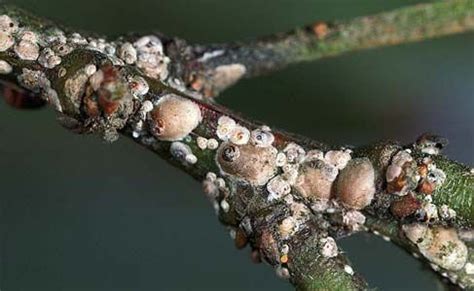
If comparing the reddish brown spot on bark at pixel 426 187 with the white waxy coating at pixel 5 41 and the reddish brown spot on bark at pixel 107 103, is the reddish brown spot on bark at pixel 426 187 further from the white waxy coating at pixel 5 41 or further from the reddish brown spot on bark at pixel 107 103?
the white waxy coating at pixel 5 41

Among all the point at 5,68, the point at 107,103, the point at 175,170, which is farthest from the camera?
the point at 175,170

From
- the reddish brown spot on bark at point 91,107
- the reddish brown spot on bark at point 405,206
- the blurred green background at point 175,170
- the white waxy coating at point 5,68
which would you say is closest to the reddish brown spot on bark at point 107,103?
the reddish brown spot on bark at point 91,107

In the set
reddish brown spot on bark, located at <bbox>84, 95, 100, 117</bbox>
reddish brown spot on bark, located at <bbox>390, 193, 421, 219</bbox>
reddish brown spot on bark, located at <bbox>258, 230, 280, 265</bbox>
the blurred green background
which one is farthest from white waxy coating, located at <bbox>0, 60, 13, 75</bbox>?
the blurred green background

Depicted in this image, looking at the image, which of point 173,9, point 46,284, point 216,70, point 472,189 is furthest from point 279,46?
point 173,9

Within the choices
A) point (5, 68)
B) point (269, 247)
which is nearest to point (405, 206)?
point (269, 247)

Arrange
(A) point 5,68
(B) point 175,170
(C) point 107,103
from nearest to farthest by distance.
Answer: (C) point 107,103 < (A) point 5,68 < (B) point 175,170

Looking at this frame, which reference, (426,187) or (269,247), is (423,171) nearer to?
(426,187)

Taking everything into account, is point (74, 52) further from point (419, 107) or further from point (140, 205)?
point (419, 107)
